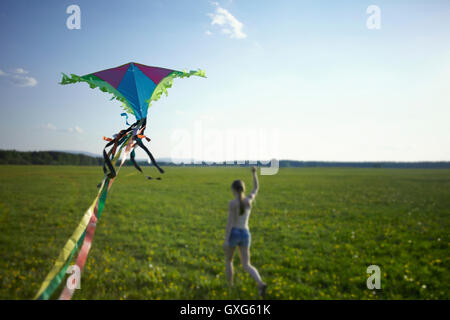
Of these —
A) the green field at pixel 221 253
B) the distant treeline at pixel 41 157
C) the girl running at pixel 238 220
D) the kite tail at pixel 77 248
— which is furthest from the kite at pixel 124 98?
the distant treeline at pixel 41 157

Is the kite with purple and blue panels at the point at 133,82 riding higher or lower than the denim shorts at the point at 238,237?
higher

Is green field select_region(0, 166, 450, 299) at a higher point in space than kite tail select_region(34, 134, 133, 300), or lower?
lower

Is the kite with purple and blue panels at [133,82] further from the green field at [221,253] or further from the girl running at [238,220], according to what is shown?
the girl running at [238,220]

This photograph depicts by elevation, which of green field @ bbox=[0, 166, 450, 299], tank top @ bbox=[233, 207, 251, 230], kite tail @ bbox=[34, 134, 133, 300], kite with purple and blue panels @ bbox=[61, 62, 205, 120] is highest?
kite with purple and blue panels @ bbox=[61, 62, 205, 120]

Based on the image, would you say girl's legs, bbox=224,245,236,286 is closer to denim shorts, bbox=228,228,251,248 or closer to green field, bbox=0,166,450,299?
denim shorts, bbox=228,228,251,248

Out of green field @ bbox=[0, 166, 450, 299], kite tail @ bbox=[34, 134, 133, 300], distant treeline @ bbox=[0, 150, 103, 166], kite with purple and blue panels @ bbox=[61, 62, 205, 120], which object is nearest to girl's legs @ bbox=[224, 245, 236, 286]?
green field @ bbox=[0, 166, 450, 299]

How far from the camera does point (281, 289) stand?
23.8ft

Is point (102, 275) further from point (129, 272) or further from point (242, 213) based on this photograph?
point (242, 213)

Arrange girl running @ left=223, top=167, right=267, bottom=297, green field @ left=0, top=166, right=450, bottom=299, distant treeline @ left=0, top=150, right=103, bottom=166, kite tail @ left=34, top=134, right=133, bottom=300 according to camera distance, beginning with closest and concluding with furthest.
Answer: girl running @ left=223, top=167, right=267, bottom=297 → kite tail @ left=34, top=134, right=133, bottom=300 → green field @ left=0, top=166, right=450, bottom=299 → distant treeline @ left=0, top=150, right=103, bottom=166

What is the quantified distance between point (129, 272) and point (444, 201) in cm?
2894

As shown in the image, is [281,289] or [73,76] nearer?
[73,76]

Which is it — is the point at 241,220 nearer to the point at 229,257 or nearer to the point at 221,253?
the point at 229,257

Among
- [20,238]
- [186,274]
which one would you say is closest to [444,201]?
[186,274]

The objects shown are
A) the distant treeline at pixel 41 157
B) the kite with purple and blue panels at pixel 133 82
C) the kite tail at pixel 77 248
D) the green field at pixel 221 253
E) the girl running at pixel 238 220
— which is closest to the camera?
the girl running at pixel 238 220
